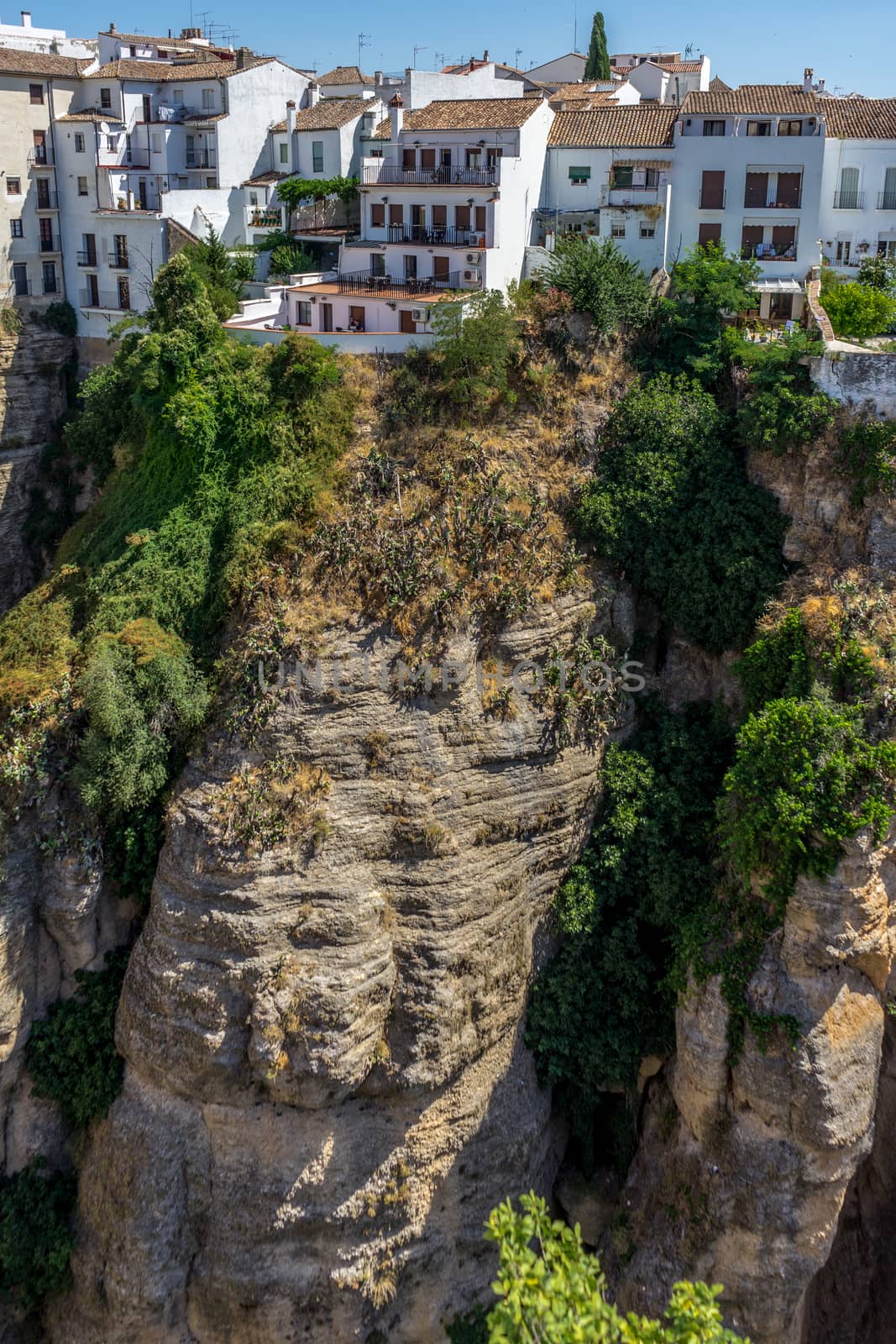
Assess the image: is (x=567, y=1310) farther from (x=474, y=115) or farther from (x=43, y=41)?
(x=43, y=41)

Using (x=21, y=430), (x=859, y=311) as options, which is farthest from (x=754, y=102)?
(x=21, y=430)

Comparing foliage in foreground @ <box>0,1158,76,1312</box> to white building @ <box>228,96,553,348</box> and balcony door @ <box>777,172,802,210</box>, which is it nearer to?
white building @ <box>228,96,553,348</box>

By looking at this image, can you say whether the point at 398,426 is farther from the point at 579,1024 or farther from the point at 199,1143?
the point at 199,1143

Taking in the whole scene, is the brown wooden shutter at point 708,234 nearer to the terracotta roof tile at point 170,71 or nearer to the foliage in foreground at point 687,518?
the foliage in foreground at point 687,518

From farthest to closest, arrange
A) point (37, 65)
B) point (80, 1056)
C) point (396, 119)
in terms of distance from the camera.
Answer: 1. point (37, 65)
2. point (396, 119)
3. point (80, 1056)

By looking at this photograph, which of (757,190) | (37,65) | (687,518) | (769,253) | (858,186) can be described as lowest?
(687,518)

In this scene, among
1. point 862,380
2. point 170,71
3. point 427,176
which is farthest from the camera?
point 170,71
